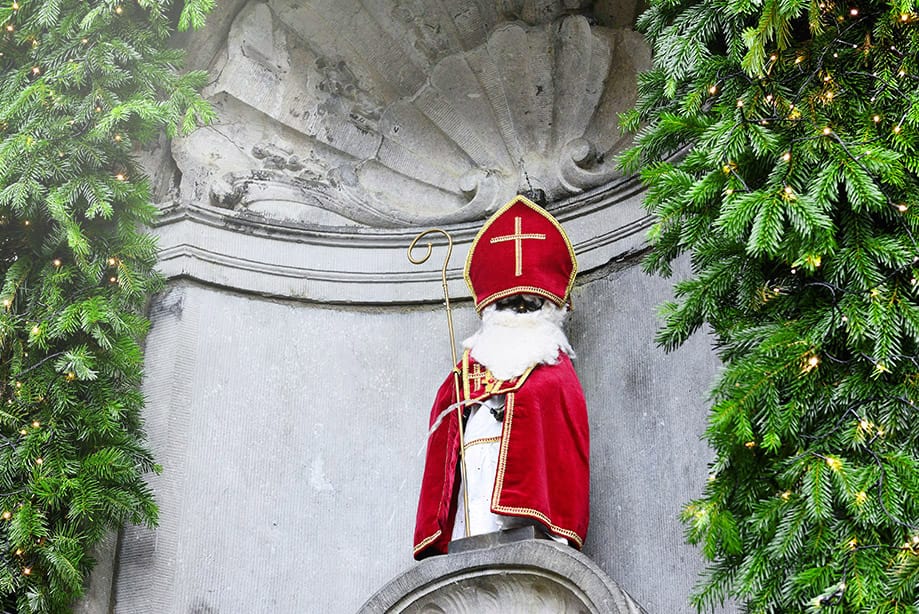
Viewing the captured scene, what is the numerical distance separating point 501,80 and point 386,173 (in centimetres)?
59

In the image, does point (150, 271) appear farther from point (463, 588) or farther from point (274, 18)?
point (463, 588)

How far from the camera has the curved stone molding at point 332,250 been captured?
4793 mm

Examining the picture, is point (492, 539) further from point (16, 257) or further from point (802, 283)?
point (16, 257)

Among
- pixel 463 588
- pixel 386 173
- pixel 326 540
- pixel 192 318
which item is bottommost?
pixel 463 588

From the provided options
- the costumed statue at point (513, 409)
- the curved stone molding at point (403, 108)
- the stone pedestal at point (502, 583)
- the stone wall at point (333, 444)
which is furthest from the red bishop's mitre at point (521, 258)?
the stone pedestal at point (502, 583)

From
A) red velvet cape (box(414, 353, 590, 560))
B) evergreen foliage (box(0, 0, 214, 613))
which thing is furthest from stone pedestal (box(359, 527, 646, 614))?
evergreen foliage (box(0, 0, 214, 613))

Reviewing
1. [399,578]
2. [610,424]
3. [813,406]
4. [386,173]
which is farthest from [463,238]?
[813,406]

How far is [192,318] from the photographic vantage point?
470 cm

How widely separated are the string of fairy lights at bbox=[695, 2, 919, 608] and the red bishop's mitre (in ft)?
3.19

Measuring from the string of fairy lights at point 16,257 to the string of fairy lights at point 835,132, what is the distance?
204cm

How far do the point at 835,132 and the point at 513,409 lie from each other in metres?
1.35

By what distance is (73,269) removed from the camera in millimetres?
4309

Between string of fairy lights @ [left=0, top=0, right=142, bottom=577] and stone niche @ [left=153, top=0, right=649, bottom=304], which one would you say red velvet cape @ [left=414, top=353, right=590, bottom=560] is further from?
string of fairy lights @ [left=0, top=0, right=142, bottom=577]

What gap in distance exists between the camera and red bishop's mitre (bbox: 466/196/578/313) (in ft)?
14.2
